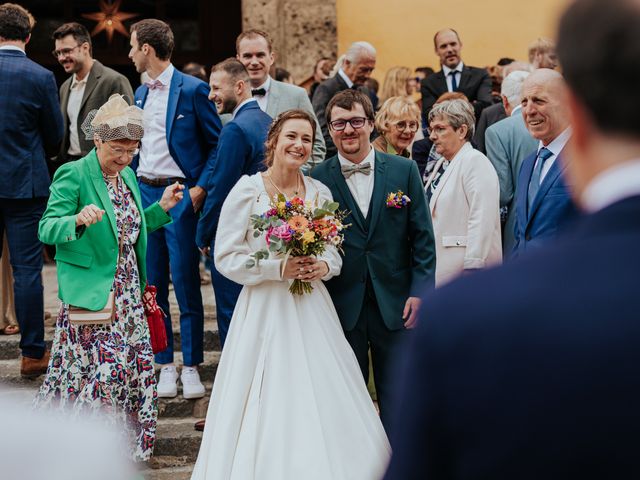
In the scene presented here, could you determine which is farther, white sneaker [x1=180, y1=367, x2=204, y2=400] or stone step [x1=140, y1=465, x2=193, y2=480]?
white sneaker [x1=180, y1=367, x2=204, y2=400]

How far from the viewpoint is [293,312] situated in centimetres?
575

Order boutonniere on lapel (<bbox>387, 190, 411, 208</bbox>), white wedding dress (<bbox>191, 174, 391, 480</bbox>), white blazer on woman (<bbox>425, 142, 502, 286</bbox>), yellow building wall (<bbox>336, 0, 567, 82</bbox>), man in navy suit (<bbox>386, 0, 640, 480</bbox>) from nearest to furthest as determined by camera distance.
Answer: man in navy suit (<bbox>386, 0, 640, 480</bbox>), white wedding dress (<bbox>191, 174, 391, 480</bbox>), boutonniere on lapel (<bbox>387, 190, 411, 208</bbox>), white blazer on woman (<bbox>425, 142, 502, 286</bbox>), yellow building wall (<bbox>336, 0, 567, 82</bbox>)

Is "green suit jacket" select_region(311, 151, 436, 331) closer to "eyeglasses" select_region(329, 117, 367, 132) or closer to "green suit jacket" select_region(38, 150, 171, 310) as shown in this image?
"eyeglasses" select_region(329, 117, 367, 132)

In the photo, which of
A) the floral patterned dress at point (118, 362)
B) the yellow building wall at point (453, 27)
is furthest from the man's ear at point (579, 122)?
the yellow building wall at point (453, 27)

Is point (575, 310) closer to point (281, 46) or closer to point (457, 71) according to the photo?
point (457, 71)

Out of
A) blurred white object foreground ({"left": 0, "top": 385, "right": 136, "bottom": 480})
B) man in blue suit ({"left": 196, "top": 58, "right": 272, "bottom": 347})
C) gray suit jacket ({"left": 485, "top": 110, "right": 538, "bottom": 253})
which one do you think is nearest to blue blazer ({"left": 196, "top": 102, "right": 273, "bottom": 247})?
man in blue suit ({"left": 196, "top": 58, "right": 272, "bottom": 347})

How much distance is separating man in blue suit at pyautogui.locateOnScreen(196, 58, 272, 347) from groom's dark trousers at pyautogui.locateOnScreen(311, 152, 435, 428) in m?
0.88

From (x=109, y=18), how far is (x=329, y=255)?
737cm

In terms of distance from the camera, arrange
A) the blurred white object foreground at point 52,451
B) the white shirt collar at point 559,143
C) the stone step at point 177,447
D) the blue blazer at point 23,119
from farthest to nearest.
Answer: the blue blazer at point 23,119 < the stone step at point 177,447 < the white shirt collar at point 559,143 < the blurred white object foreground at point 52,451

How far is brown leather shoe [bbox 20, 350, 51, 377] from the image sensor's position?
748 cm

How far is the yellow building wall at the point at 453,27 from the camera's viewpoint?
12.0m

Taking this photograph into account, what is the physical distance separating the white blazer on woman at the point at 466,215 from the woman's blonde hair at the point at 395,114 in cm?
82

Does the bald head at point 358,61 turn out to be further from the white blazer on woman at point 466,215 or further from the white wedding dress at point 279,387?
the white wedding dress at point 279,387

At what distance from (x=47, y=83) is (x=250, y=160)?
5.34ft
